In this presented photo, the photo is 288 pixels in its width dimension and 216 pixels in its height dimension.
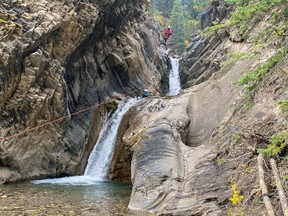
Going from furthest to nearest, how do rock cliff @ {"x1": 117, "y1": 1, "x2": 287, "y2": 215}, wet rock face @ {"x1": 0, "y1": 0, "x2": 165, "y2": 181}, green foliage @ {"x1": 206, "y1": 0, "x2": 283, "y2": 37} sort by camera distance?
1. wet rock face @ {"x1": 0, "y1": 0, "x2": 165, "y2": 181}
2. rock cliff @ {"x1": 117, "y1": 1, "x2": 287, "y2": 215}
3. green foliage @ {"x1": 206, "y1": 0, "x2": 283, "y2": 37}

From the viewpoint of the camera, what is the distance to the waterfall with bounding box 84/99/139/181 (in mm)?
17922

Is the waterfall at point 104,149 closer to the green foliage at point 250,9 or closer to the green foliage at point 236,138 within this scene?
the green foliage at point 236,138

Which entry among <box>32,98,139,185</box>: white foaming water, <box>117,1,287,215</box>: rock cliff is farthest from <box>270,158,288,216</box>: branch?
<box>32,98,139,185</box>: white foaming water

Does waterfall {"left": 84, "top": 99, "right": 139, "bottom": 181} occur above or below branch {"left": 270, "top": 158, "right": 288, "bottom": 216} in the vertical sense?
above

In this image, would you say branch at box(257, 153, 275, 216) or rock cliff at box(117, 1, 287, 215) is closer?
branch at box(257, 153, 275, 216)

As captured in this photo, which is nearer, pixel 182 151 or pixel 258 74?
pixel 258 74

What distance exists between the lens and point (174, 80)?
36594mm

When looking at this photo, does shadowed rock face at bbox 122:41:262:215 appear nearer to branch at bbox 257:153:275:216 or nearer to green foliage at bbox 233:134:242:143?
green foliage at bbox 233:134:242:143

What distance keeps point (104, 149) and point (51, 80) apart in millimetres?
5436

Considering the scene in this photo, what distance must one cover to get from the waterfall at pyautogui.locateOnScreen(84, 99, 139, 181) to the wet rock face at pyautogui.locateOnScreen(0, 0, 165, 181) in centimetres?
52

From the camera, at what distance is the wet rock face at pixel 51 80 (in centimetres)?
1402

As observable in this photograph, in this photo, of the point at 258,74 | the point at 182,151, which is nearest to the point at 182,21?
the point at 182,151

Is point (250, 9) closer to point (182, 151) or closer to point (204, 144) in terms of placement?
point (204, 144)

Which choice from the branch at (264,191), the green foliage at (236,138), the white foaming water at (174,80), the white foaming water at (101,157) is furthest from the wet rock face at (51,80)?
the white foaming water at (174,80)
